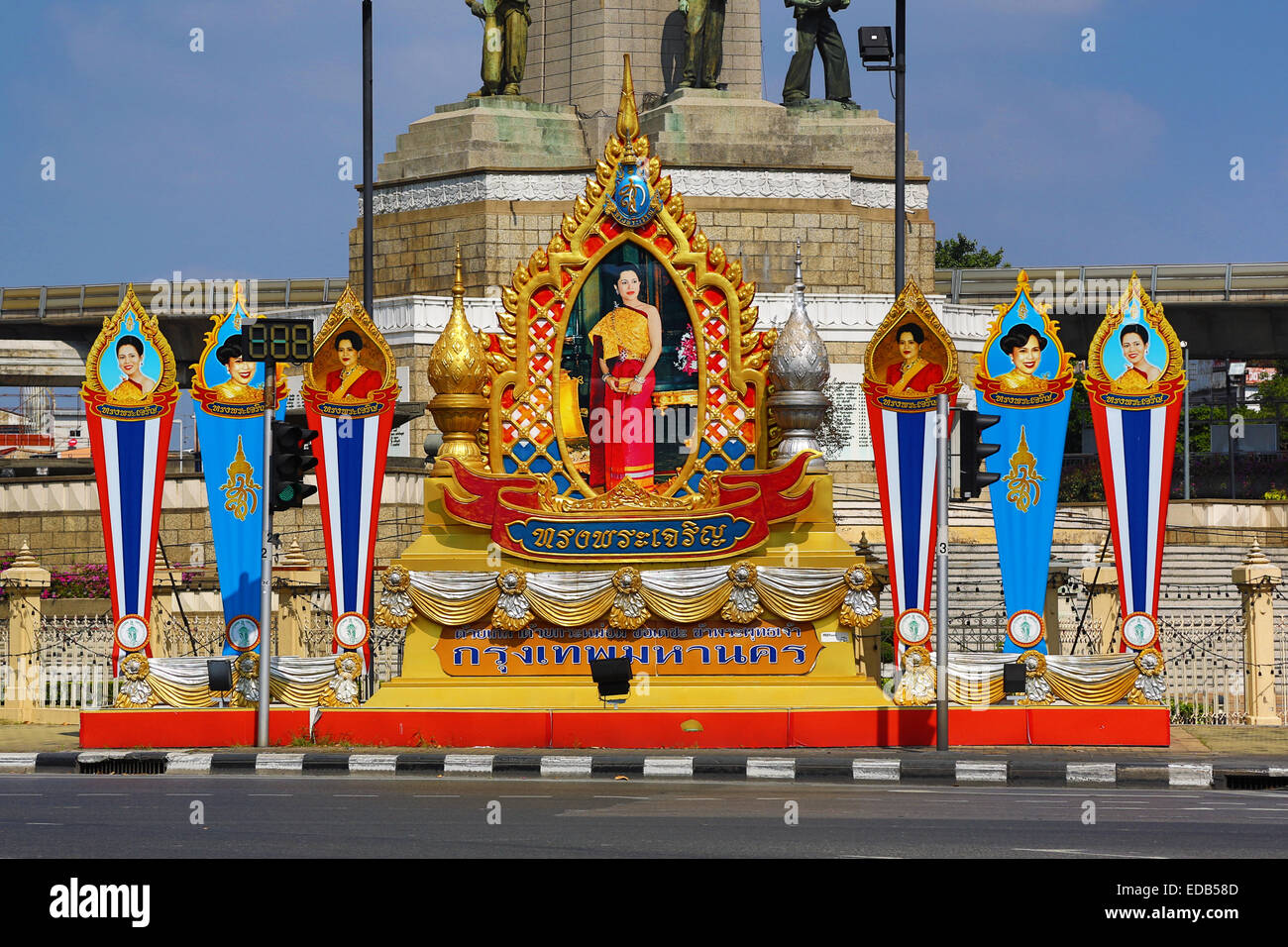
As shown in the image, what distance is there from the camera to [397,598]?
1914cm

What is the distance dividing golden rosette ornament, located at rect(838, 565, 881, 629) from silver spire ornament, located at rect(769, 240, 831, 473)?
1.06 m

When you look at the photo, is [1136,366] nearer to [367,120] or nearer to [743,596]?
[743,596]

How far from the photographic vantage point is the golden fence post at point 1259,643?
20.6 meters

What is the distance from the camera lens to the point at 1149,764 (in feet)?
55.6

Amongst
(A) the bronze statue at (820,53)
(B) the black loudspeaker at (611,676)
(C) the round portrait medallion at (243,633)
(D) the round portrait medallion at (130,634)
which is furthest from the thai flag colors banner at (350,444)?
(A) the bronze statue at (820,53)

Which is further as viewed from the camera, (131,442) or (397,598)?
(131,442)

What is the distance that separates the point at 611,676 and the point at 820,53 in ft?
82.8

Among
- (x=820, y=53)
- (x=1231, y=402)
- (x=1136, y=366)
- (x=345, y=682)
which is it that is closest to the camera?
(x=1136, y=366)

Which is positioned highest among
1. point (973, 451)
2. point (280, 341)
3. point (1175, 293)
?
point (1175, 293)

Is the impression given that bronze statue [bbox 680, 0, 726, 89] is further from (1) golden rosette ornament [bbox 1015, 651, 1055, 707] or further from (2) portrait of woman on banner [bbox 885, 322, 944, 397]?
(1) golden rosette ornament [bbox 1015, 651, 1055, 707]

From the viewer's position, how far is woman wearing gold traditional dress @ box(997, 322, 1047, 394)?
18891mm

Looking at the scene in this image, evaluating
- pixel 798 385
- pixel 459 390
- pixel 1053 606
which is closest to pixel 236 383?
pixel 459 390

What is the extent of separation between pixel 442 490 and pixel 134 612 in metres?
3.44
